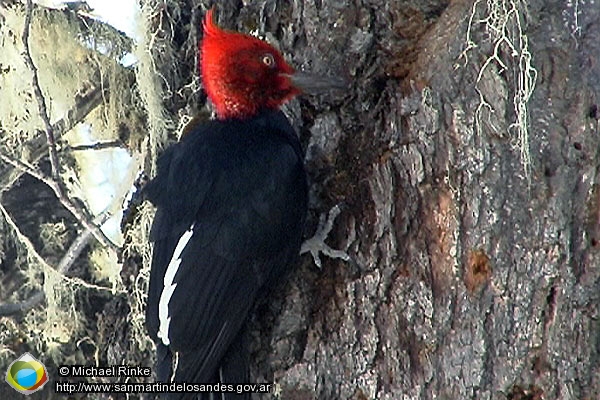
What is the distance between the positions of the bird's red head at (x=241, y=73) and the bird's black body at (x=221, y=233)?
0.37ft

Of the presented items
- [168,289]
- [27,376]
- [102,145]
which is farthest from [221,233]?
[27,376]

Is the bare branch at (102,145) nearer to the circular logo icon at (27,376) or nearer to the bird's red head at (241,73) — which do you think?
the circular logo icon at (27,376)

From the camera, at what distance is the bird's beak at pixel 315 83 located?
2562 millimetres

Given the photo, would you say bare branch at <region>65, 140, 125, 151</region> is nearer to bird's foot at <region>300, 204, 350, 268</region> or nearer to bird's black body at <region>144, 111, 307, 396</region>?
bird's black body at <region>144, 111, 307, 396</region>

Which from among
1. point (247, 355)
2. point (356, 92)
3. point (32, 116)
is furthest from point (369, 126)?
point (32, 116)

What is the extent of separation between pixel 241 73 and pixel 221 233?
1.80ft

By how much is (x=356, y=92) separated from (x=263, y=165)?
1.08 ft

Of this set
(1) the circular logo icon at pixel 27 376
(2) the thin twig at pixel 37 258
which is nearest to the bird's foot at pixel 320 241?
(2) the thin twig at pixel 37 258

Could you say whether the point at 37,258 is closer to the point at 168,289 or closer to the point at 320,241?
the point at 168,289

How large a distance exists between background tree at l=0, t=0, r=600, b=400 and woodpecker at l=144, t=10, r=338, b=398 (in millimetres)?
107

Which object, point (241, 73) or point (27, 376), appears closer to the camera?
point (241, 73)

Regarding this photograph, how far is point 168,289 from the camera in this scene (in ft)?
8.23

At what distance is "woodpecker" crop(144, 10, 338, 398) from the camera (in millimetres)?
2475

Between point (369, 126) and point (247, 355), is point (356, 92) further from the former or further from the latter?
point (247, 355)
